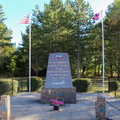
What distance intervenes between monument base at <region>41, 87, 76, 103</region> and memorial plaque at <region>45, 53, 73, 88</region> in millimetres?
311

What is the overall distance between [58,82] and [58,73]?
48cm

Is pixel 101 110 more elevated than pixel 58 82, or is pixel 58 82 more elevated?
pixel 58 82

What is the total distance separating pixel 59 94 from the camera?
7859 millimetres

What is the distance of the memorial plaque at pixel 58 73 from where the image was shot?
8250mm

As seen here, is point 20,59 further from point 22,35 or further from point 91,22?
point 91,22

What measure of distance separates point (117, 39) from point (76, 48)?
6422mm

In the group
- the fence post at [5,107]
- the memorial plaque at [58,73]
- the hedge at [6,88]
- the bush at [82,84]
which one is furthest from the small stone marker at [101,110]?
the bush at [82,84]

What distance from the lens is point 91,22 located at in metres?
25.9

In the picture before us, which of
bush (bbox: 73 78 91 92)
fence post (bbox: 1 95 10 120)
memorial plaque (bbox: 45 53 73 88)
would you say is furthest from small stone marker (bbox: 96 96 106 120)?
bush (bbox: 73 78 91 92)

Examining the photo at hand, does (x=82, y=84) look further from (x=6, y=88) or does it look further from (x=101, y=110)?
(x=101, y=110)

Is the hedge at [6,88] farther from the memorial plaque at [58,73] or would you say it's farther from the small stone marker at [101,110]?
the small stone marker at [101,110]

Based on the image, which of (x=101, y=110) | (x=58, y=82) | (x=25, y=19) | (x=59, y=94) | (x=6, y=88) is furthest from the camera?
(x=25, y=19)

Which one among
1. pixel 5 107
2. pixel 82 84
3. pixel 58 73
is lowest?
pixel 82 84

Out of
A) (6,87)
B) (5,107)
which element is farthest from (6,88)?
(5,107)
